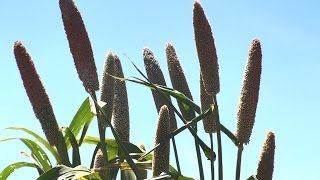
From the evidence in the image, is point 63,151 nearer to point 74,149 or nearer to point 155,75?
point 74,149

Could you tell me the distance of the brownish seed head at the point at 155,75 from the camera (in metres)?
4.26

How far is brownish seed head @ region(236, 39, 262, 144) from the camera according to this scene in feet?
12.4

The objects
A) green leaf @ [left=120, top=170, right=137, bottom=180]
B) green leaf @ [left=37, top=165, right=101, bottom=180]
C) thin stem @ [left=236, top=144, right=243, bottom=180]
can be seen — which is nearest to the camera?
green leaf @ [left=37, top=165, right=101, bottom=180]

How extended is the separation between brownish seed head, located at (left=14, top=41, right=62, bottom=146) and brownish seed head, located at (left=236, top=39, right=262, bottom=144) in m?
Answer: 1.03

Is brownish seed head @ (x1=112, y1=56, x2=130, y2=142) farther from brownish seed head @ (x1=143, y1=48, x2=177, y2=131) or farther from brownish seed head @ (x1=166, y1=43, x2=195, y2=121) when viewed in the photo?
brownish seed head @ (x1=166, y1=43, x2=195, y2=121)

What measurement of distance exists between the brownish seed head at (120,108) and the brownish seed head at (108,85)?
9cm

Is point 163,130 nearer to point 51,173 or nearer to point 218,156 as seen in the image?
point 218,156

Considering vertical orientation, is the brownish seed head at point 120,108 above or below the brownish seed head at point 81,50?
below

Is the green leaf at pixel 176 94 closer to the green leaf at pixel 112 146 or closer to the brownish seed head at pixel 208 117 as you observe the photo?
the brownish seed head at pixel 208 117

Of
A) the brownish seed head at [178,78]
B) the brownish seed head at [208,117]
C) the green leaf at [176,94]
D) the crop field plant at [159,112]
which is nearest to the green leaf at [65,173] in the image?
the crop field plant at [159,112]

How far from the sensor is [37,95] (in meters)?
3.77

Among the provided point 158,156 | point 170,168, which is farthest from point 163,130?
point 170,168

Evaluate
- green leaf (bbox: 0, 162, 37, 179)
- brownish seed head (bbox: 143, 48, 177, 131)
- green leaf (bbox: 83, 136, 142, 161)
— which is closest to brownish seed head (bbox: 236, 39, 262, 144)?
brownish seed head (bbox: 143, 48, 177, 131)

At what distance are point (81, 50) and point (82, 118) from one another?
523 millimetres
